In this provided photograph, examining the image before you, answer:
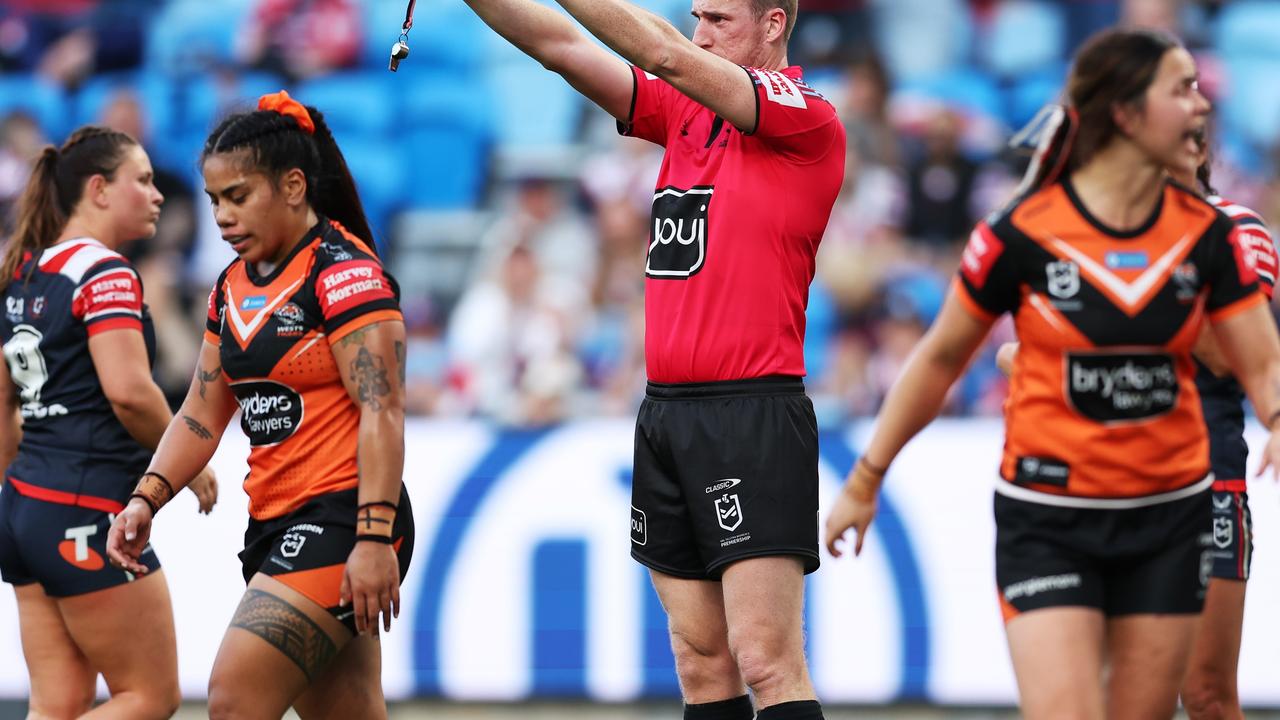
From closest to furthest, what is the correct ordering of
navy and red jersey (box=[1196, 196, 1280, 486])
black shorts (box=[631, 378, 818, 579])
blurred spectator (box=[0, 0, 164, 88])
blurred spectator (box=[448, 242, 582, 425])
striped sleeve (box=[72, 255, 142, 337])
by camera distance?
black shorts (box=[631, 378, 818, 579]) < navy and red jersey (box=[1196, 196, 1280, 486]) < striped sleeve (box=[72, 255, 142, 337]) < blurred spectator (box=[448, 242, 582, 425]) < blurred spectator (box=[0, 0, 164, 88])

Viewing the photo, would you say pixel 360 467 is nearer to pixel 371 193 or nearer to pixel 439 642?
pixel 439 642

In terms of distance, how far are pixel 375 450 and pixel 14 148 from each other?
9146 millimetres

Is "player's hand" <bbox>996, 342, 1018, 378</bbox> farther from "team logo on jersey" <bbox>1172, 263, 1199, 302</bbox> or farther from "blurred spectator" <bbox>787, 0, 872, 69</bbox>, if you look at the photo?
"blurred spectator" <bbox>787, 0, 872, 69</bbox>

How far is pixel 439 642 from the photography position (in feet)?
27.9

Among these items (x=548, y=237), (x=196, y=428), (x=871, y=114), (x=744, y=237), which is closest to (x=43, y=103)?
(x=548, y=237)

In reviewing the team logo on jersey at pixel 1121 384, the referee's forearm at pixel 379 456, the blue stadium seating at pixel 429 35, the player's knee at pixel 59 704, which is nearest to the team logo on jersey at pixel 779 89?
the team logo on jersey at pixel 1121 384

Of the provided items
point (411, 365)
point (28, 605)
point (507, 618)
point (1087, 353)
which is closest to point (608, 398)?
point (411, 365)

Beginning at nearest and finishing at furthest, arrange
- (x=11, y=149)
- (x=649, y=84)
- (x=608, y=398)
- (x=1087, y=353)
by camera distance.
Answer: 1. (x=1087, y=353)
2. (x=649, y=84)
3. (x=608, y=398)
4. (x=11, y=149)

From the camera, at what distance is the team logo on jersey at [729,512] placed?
4.84m

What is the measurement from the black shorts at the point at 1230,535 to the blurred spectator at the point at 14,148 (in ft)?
32.3

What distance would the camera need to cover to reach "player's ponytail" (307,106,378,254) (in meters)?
5.18

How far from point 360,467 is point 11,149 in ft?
30.0

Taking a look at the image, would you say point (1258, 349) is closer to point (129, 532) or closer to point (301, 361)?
point (301, 361)

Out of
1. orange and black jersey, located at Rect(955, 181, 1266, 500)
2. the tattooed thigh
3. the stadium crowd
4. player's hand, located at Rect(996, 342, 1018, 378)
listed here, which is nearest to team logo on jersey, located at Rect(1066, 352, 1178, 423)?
orange and black jersey, located at Rect(955, 181, 1266, 500)
